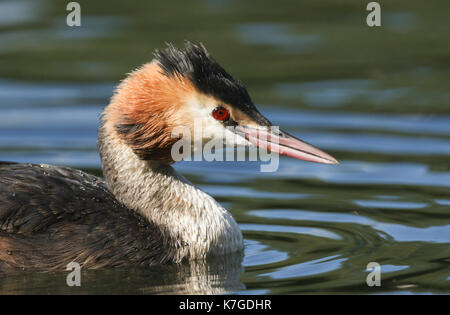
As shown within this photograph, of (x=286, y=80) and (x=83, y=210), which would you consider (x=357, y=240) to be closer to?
(x=83, y=210)

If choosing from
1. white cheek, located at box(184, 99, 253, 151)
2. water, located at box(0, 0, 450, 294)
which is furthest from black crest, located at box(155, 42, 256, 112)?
water, located at box(0, 0, 450, 294)

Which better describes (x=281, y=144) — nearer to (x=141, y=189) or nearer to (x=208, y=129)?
(x=208, y=129)

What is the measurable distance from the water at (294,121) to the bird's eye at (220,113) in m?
1.21

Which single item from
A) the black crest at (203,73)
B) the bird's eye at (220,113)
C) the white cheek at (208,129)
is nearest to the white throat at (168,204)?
the white cheek at (208,129)

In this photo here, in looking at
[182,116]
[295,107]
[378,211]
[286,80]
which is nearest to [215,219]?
[182,116]

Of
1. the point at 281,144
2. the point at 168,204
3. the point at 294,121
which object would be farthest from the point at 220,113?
the point at 294,121

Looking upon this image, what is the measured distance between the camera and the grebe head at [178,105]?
9.06 m

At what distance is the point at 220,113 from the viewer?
30.0 feet

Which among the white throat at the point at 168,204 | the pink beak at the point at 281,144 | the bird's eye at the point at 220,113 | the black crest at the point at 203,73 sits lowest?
the white throat at the point at 168,204

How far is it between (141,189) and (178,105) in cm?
82

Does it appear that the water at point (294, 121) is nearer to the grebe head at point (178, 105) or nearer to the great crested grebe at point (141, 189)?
the great crested grebe at point (141, 189)

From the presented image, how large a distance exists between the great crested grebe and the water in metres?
0.18
